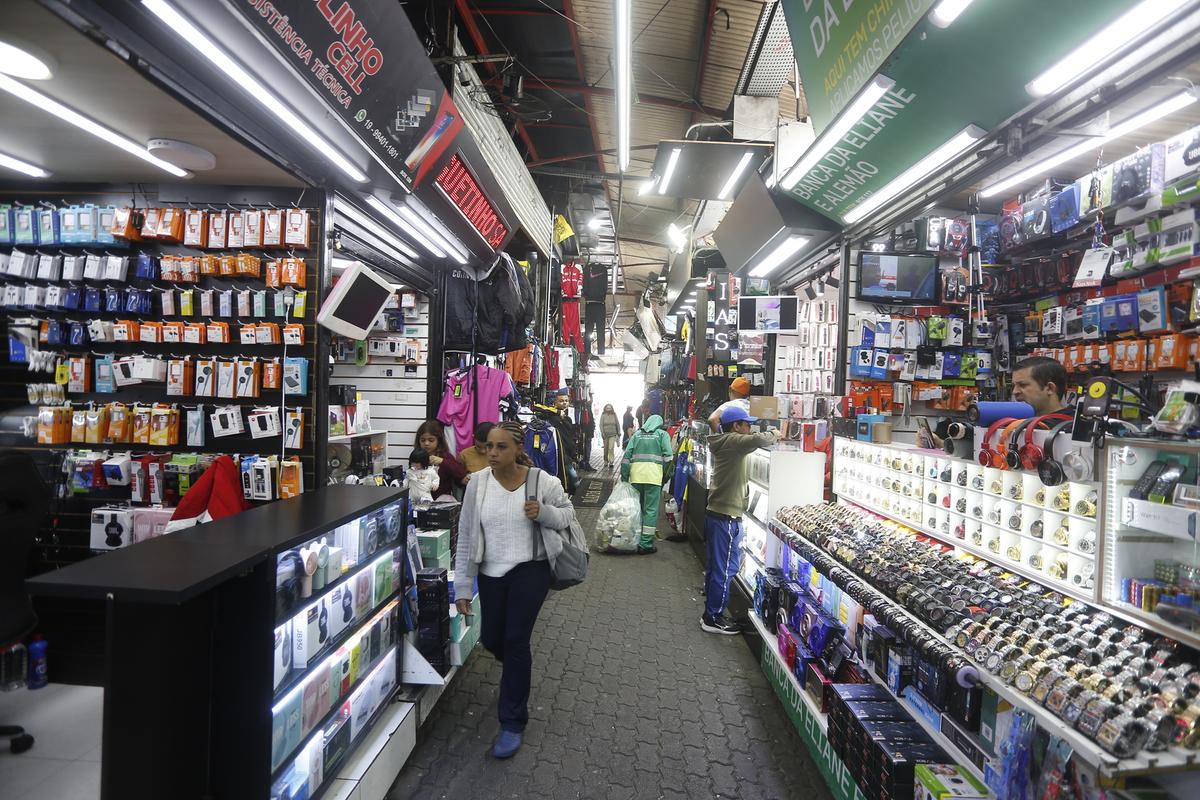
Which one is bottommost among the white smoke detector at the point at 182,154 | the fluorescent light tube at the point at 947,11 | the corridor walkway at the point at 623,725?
the corridor walkway at the point at 623,725

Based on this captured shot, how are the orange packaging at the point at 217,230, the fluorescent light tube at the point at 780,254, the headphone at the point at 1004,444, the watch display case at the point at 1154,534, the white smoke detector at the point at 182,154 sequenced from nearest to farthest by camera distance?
1. the watch display case at the point at 1154,534
2. the headphone at the point at 1004,444
3. the white smoke detector at the point at 182,154
4. the orange packaging at the point at 217,230
5. the fluorescent light tube at the point at 780,254

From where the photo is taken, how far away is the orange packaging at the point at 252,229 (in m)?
3.71

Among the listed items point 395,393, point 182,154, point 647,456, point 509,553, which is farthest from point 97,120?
point 647,456

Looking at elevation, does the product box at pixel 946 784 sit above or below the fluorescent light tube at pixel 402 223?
below

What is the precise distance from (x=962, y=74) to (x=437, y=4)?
4365 millimetres

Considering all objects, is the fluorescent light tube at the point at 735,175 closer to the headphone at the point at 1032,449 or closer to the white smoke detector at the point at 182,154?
the headphone at the point at 1032,449

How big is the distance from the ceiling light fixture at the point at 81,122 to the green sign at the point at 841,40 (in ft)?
12.6

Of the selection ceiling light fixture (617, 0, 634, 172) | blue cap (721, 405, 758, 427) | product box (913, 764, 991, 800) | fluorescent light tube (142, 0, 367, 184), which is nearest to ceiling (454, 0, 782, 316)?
ceiling light fixture (617, 0, 634, 172)

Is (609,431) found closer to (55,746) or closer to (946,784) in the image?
(55,746)

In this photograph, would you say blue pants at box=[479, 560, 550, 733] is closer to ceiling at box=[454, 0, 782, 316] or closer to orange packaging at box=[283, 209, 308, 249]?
orange packaging at box=[283, 209, 308, 249]

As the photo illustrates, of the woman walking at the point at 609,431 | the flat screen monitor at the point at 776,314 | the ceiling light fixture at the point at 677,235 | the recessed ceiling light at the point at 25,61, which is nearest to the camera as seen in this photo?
the recessed ceiling light at the point at 25,61

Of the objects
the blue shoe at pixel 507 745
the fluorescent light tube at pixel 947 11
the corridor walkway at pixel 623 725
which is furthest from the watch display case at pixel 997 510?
the blue shoe at pixel 507 745

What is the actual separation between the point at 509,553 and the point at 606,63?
5935 mm

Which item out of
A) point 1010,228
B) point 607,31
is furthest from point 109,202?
point 1010,228
